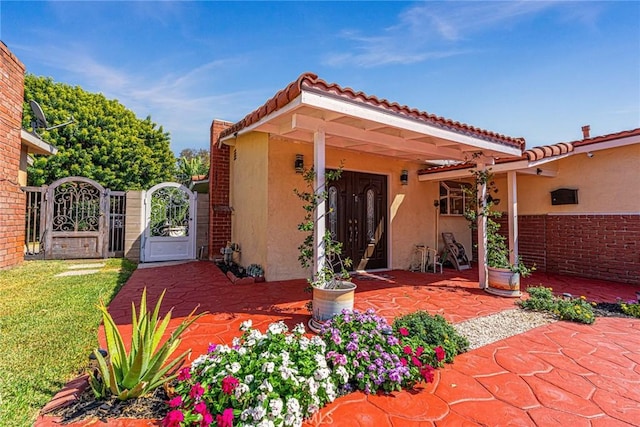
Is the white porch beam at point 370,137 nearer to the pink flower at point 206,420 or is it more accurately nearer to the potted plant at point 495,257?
the potted plant at point 495,257

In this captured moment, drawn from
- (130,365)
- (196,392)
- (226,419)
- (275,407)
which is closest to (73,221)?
(130,365)

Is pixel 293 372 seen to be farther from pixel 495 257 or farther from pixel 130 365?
pixel 495 257

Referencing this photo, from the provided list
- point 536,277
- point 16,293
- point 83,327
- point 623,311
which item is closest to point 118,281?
point 16,293

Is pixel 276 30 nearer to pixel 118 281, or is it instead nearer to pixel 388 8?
pixel 388 8

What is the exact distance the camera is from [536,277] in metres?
8.78

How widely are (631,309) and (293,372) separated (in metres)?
6.80

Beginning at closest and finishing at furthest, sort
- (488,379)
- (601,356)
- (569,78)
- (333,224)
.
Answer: (488,379), (601,356), (569,78), (333,224)

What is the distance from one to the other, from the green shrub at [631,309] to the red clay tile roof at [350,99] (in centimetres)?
399

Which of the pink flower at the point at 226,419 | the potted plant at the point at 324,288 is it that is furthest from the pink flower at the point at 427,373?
the pink flower at the point at 226,419

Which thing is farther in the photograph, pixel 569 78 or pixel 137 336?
pixel 569 78

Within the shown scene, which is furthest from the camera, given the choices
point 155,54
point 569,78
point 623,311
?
point 155,54

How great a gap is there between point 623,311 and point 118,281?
10964 millimetres

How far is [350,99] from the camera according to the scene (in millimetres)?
4363

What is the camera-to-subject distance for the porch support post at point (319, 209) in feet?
15.9
